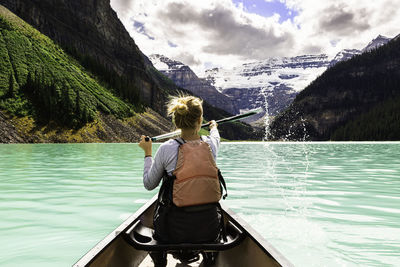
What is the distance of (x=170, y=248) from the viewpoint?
13.6 feet

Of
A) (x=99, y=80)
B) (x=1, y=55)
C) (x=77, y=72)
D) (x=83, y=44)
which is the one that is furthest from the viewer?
(x=83, y=44)

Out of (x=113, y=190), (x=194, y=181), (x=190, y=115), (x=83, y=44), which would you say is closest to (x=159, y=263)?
(x=194, y=181)

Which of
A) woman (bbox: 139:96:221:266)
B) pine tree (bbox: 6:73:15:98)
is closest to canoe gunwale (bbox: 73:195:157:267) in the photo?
woman (bbox: 139:96:221:266)

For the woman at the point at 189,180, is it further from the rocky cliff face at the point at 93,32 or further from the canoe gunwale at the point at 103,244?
the rocky cliff face at the point at 93,32

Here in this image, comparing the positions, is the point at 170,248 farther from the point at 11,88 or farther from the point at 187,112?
the point at 11,88

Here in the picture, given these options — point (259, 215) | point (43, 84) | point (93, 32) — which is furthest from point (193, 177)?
point (93, 32)

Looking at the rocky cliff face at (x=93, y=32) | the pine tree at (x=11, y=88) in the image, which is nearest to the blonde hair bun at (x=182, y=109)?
the pine tree at (x=11, y=88)

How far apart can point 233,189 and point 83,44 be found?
158 metres

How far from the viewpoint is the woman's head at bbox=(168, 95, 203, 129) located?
422 cm

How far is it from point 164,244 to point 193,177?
1022 mm

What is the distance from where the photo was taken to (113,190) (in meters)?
14.3

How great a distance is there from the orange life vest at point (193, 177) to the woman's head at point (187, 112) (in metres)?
0.28

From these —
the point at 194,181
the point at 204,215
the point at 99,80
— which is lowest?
the point at 204,215

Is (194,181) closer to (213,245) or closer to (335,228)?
(213,245)
